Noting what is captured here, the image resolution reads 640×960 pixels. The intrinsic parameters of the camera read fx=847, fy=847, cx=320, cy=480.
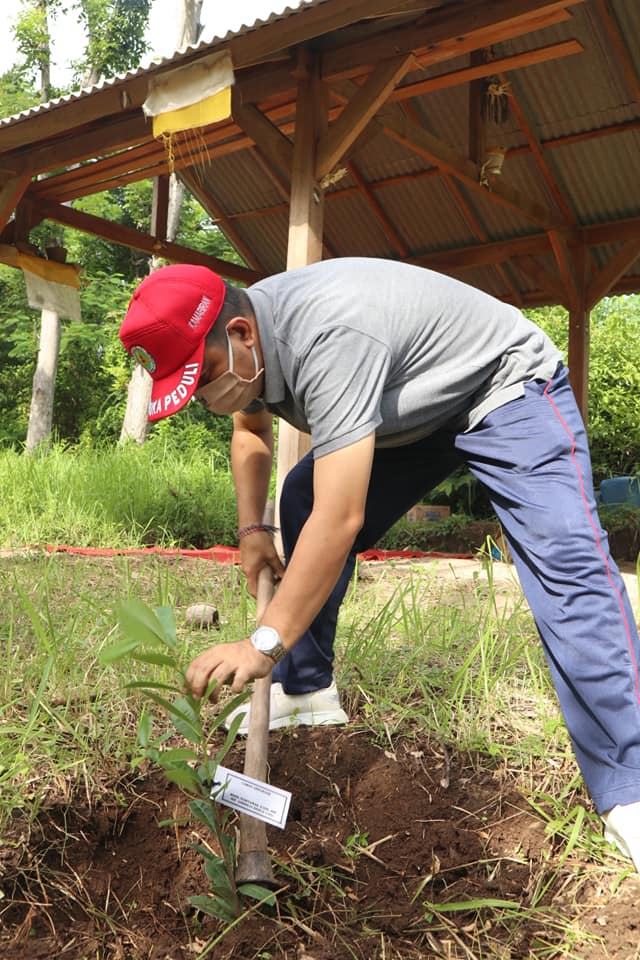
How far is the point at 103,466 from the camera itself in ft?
23.6

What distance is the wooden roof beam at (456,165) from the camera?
494cm

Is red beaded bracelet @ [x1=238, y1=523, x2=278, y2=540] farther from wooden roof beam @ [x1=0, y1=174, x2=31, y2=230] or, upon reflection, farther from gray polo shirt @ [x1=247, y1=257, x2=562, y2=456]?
wooden roof beam @ [x1=0, y1=174, x2=31, y2=230]

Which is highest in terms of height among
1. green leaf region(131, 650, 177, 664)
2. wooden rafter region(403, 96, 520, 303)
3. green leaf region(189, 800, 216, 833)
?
wooden rafter region(403, 96, 520, 303)

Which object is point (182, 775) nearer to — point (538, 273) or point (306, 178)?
point (306, 178)

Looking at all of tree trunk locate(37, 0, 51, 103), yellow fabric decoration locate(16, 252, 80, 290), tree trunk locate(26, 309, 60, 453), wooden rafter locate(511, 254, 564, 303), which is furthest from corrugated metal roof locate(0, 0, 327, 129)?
tree trunk locate(37, 0, 51, 103)

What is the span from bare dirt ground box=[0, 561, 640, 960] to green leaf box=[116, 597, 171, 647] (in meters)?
0.72

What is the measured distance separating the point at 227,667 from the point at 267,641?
8cm

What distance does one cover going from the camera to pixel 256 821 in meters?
1.73

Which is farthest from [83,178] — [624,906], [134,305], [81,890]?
[624,906]

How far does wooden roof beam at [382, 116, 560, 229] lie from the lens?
4.94 m

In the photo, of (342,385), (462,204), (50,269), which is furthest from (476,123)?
(342,385)

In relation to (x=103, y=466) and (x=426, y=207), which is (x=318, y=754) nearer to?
(x=103, y=466)

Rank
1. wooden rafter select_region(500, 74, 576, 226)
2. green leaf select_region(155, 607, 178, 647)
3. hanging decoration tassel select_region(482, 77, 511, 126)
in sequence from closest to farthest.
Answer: green leaf select_region(155, 607, 178, 647) → hanging decoration tassel select_region(482, 77, 511, 126) → wooden rafter select_region(500, 74, 576, 226)

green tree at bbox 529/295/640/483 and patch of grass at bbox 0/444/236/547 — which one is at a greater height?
green tree at bbox 529/295/640/483
